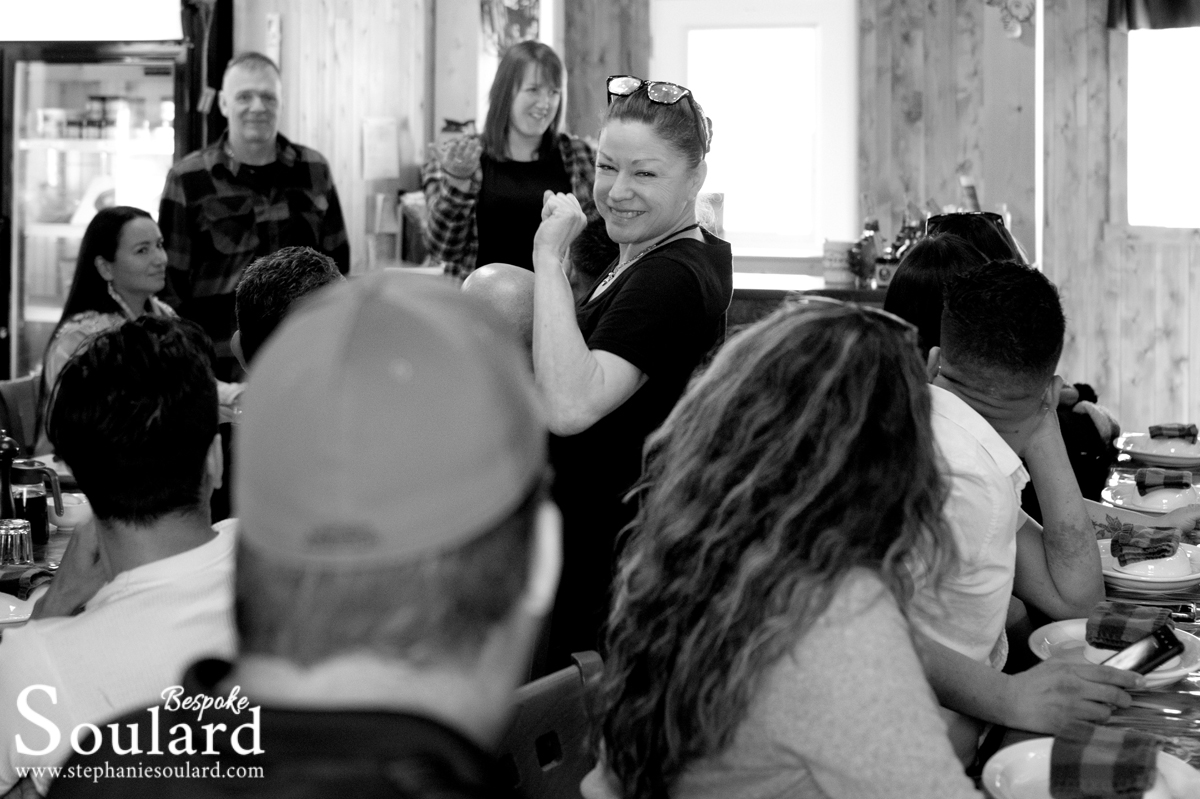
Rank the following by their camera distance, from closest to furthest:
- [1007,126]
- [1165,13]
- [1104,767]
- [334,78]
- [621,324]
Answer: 1. [1104,767]
2. [621,324]
3. [334,78]
4. [1165,13]
5. [1007,126]

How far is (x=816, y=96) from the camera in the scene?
21.6 ft

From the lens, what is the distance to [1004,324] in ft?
5.81

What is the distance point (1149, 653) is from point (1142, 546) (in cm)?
56

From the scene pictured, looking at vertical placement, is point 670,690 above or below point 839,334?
below

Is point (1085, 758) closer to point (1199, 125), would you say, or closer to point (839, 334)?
point (839, 334)

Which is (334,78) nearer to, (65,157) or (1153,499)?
Answer: (65,157)

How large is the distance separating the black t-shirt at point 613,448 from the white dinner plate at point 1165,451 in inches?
68.3

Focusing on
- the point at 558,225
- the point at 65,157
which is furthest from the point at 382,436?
the point at 65,157

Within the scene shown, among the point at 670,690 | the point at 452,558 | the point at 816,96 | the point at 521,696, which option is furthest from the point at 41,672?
the point at 816,96

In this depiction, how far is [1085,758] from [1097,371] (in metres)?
5.51

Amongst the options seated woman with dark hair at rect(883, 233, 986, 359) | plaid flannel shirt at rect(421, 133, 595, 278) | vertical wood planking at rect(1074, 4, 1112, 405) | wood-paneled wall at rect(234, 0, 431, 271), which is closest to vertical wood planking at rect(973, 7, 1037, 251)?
vertical wood planking at rect(1074, 4, 1112, 405)

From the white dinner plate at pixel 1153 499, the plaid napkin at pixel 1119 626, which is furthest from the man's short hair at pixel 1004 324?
the white dinner plate at pixel 1153 499

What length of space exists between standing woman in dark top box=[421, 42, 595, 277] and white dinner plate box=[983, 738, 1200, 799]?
105 inches

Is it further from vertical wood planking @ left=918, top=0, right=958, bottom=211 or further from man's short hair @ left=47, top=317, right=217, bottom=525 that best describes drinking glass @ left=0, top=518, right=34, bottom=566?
vertical wood planking @ left=918, top=0, right=958, bottom=211
